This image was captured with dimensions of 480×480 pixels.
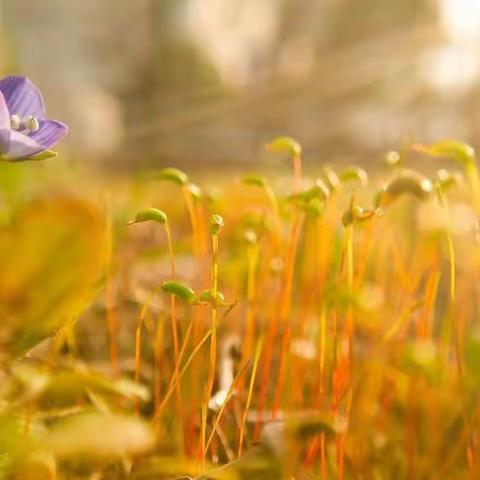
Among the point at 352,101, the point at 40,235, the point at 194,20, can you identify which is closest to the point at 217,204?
the point at 40,235

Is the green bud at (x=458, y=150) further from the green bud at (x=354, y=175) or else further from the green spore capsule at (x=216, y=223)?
the green spore capsule at (x=216, y=223)

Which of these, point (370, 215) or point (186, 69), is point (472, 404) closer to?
point (370, 215)

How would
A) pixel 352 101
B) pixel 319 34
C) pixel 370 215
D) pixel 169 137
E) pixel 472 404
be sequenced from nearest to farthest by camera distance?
1. pixel 370 215
2. pixel 472 404
3. pixel 169 137
4. pixel 352 101
5. pixel 319 34

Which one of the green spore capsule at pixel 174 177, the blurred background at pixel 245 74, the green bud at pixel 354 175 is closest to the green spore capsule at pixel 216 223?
the green spore capsule at pixel 174 177

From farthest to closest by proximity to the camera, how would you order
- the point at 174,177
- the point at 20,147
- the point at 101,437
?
the point at 174,177
the point at 20,147
the point at 101,437

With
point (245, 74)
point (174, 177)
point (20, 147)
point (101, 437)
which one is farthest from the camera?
point (245, 74)

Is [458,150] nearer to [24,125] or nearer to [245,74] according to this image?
[24,125]

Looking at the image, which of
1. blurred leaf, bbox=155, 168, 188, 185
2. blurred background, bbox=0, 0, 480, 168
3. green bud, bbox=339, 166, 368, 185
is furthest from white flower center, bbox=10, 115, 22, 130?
blurred background, bbox=0, 0, 480, 168

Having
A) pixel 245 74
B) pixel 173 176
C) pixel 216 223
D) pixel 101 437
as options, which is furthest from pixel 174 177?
pixel 245 74
